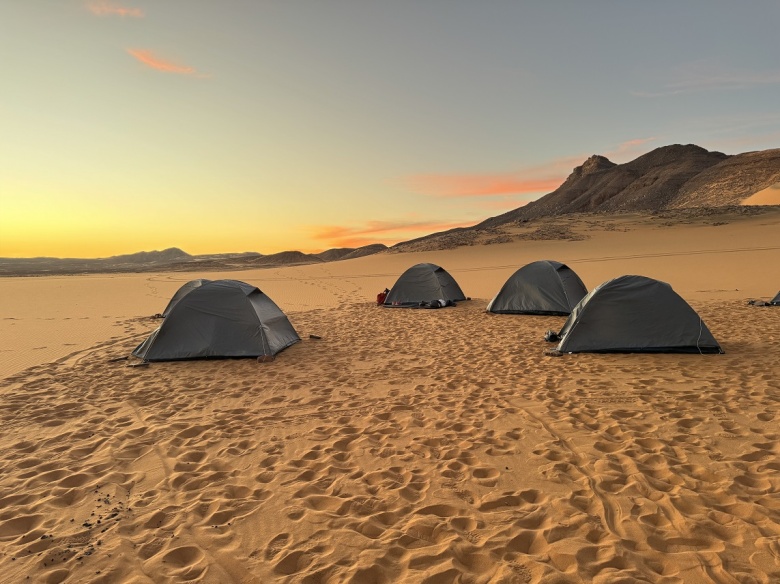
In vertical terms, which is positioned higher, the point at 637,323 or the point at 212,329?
the point at 212,329

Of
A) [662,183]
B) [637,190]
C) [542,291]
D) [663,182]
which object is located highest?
[663,182]

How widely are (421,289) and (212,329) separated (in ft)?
33.4

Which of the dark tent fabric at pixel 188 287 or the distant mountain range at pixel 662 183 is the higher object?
the distant mountain range at pixel 662 183

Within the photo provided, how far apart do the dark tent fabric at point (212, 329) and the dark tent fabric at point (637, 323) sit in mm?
6940

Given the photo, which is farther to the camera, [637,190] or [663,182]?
[637,190]

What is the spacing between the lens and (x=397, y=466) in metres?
4.90

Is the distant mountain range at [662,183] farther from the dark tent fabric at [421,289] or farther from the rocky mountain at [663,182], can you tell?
the dark tent fabric at [421,289]

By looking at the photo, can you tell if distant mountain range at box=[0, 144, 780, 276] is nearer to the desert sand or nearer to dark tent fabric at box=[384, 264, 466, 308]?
dark tent fabric at box=[384, 264, 466, 308]

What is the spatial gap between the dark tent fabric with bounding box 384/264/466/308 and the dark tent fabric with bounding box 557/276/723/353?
8846 mm

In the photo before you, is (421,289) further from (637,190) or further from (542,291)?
(637,190)

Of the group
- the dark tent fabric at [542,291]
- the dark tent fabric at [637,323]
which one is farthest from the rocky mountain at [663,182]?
the dark tent fabric at [637,323]

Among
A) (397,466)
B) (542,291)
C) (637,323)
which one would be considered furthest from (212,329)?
(542,291)

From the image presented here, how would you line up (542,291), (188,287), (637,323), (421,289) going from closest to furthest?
(637,323), (188,287), (542,291), (421,289)

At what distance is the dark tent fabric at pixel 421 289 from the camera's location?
1814cm
